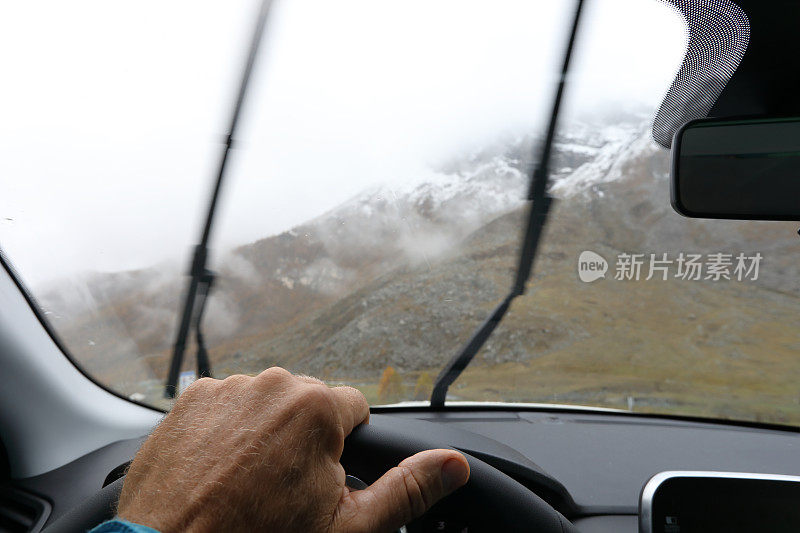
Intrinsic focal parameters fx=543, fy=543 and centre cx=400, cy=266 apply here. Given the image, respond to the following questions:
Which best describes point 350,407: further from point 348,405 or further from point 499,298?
point 499,298

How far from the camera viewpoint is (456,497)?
46.2 inches

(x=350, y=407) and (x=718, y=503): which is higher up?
(x=350, y=407)

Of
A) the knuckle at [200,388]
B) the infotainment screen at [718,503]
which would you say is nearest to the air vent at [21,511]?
the knuckle at [200,388]

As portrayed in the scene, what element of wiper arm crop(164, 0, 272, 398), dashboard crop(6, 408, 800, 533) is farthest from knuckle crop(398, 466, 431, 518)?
wiper arm crop(164, 0, 272, 398)

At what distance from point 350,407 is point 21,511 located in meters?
1.94

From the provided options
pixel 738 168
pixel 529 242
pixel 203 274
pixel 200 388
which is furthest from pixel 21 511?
pixel 738 168

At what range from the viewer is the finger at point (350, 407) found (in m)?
1.01

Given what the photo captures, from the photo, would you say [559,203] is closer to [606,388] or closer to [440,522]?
[606,388]

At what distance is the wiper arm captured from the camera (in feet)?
9.57

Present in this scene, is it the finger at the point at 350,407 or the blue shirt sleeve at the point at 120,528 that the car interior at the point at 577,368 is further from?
the blue shirt sleeve at the point at 120,528

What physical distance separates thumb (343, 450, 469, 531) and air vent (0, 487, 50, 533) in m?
1.83

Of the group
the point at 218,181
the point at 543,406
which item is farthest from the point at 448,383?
the point at 218,181

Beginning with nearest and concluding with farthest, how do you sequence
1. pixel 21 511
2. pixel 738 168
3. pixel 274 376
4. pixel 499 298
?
pixel 274 376 < pixel 738 168 < pixel 21 511 < pixel 499 298

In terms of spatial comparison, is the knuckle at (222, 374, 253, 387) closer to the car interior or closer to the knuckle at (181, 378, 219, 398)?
the knuckle at (181, 378, 219, 398)
